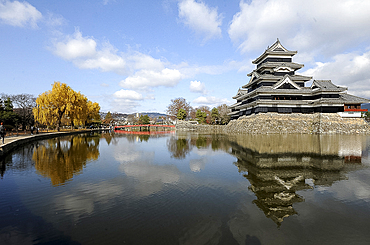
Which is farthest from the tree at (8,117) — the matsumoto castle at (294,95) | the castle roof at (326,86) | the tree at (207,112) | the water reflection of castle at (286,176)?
the castle roof at (326,86)

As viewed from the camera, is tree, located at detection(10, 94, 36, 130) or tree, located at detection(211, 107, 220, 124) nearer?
tree, located at detection(10, 94, 36, 130)

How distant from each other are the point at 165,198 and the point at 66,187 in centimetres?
404

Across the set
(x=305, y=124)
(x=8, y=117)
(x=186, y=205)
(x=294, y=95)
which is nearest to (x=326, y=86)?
(x=294, y=95)

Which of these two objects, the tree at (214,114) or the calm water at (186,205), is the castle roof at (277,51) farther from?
the calm water at (186,205)

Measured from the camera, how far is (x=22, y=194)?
654 cm

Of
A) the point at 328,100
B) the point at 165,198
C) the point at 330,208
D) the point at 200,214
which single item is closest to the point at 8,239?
the point at 165,198

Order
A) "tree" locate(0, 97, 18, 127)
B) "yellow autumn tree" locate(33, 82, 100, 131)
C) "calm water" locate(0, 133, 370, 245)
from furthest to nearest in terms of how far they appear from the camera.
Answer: "yellow autumn tree" locate(33, 82, 100, 131), "tree" locate(0, 97, 18, 127), "calm water" locate(0, 133, 370, 245)

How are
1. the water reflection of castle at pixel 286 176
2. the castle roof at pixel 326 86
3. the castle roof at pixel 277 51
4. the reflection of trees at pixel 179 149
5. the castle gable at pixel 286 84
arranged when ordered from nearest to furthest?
the water reflection of castle at pixel 286 176
the reflection of trees at pixel 179 149
the castle roof at pixel 326 86
the castle gable at pixel 286 84
the castle roof at pixel 277 51

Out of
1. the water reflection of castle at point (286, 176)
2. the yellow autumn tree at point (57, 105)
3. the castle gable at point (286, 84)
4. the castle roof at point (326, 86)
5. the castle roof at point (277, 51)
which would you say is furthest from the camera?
the castle roof at point (277, 51)

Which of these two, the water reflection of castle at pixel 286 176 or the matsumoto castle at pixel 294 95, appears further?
the matsumoto castle at pixel 294 95

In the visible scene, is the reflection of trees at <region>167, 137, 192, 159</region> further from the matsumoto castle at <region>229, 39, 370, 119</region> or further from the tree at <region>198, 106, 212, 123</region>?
the tree at <region>198, 106, 212, 123</region>

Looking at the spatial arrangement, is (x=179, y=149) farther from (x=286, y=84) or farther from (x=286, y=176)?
(x=286, y=84)

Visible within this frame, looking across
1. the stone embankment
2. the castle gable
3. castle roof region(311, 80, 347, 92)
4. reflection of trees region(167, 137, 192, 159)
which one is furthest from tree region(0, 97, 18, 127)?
castle roof region(311, 80, 347, 92)

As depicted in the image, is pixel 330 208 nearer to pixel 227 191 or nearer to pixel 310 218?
pixel 310 218
